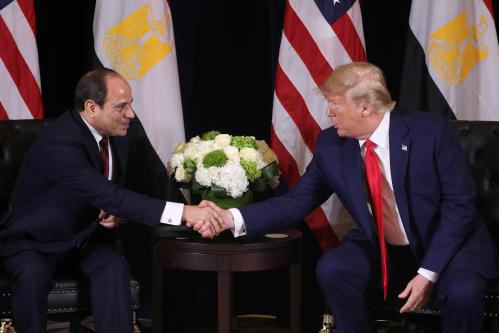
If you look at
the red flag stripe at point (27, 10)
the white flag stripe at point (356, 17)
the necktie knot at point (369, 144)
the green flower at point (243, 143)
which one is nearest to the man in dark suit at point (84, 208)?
the green flower at point (243, 143)

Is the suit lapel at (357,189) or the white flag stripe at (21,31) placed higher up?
the white flag stripe at (21,31)

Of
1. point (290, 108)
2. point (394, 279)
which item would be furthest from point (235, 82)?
point (394, 279)

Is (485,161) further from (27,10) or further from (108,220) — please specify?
(27,10)

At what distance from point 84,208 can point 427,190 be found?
148 centimetres

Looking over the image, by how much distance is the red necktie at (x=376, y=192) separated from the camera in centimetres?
355

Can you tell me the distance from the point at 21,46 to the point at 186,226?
1.39 metres

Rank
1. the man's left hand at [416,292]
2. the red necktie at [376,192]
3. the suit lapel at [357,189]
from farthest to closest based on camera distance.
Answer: the suit lapel at [357,189] → the red necktie at [376,192] → the man's left hand at [416,292]

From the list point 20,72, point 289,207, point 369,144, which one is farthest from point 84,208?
point 369,144

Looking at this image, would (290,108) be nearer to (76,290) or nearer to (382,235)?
(382,235)

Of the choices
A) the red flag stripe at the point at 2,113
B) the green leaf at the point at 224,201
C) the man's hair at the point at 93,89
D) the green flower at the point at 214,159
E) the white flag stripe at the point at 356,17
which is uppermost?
the white flag stripe at the point at 356,17

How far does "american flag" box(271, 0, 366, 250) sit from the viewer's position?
457 centimetres

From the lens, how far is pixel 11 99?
471 centimetres

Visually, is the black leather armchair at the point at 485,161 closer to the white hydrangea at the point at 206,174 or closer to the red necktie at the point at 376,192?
the red necktie at the point at 376,192

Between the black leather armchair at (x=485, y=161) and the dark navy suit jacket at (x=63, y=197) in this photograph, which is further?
the black leather armchair at (x=485, y=161)
